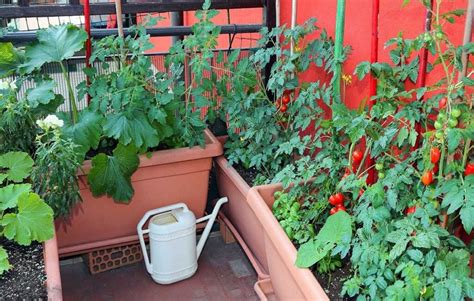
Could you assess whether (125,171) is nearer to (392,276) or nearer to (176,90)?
(176,90)

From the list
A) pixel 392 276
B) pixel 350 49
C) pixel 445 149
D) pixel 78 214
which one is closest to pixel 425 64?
pixel 445 149

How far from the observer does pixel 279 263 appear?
→ 201 centimetres

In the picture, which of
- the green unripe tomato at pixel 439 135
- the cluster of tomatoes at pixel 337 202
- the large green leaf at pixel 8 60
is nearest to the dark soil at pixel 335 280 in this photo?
the cluster of tomatoes at pixel 337 202

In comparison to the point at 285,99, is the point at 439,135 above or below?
above

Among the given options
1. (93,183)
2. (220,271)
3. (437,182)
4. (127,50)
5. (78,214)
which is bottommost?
(220,271)

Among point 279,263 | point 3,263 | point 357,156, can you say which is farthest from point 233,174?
point 3,263

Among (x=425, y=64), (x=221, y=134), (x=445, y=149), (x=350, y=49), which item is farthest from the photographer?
(x=221, y=134)

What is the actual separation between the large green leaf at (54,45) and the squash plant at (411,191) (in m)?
1.17

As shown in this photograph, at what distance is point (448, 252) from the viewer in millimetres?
1615

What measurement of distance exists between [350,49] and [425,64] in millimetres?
486

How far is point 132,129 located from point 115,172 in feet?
0.64

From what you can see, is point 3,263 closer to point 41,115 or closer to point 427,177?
point 41,115

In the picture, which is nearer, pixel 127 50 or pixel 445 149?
pixel 445 149

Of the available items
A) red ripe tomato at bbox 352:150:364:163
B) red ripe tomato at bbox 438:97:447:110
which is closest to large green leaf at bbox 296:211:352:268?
red ripe tomato at bbox 352:150:364:163
